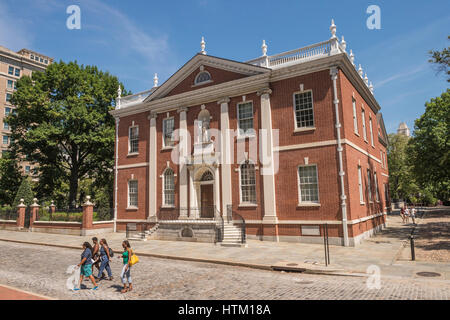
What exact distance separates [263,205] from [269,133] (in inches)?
173

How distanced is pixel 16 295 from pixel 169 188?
15.4 m

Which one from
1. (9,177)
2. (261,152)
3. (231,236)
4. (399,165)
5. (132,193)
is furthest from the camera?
(399,165)

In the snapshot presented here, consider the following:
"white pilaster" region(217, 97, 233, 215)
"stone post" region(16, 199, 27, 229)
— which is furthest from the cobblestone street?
"stone post" region(16, 199, 27, 229)

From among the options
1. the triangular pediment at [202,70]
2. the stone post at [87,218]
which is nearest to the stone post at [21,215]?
the stone post at [87,218]

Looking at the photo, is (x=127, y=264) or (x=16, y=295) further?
(x=127, y=264)

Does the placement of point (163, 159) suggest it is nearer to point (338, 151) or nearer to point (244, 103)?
point (244, 103)

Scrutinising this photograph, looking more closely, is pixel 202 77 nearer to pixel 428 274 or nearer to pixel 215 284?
pixel 215 284

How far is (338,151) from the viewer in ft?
56.5

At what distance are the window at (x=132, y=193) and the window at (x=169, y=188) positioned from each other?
3.28 meters

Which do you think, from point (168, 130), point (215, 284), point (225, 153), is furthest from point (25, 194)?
point (215, 284)

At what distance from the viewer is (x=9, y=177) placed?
112ft

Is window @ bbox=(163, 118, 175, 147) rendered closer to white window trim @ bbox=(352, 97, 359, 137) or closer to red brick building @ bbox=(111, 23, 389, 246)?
red brick building @ bbox=(111, 23, 389, 246)

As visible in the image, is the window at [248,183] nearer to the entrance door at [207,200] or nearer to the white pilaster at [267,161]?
the white pilaster at [267,161]

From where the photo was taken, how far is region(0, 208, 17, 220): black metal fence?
2912 centimetres
